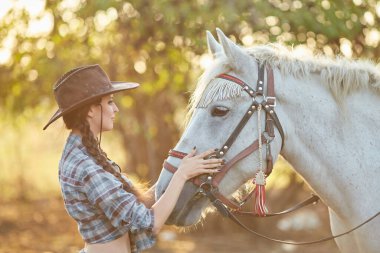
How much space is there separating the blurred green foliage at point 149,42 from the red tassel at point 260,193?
1302 mm

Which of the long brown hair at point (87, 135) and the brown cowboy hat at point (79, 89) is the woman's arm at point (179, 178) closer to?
the long brown hair at point (87, 135)

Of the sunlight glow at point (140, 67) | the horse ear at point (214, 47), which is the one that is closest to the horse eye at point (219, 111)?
the horse ear at point (214, 47)

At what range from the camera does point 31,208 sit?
1238cm

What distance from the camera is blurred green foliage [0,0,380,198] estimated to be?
5039 millimetres

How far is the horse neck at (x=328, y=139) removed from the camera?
2.93 m

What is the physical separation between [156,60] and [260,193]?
378cm

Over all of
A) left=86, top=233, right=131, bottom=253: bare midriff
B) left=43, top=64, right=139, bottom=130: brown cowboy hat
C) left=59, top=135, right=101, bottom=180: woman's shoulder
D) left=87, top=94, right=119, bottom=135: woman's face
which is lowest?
left=86, top=233, right=131, bottom=253: bare midriff

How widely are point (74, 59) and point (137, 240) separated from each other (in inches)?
189

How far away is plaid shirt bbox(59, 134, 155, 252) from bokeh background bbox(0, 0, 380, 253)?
0.38m

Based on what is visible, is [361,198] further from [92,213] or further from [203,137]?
[92,213]

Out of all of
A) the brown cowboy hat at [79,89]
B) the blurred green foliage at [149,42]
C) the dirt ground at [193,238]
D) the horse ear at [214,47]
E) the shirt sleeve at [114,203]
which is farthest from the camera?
the dirt ground at [193,238]

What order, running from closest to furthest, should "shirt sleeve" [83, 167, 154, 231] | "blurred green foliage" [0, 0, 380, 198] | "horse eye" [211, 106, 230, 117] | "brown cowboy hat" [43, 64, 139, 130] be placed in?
"shirt sleeve" [83, 167, 154, 231]
"brown cowboy hat" [43, 64, 139, 130]
"horse eye" [211, 106, 230, 117]
"blurred green foliage" [0, 0, 380, 198]

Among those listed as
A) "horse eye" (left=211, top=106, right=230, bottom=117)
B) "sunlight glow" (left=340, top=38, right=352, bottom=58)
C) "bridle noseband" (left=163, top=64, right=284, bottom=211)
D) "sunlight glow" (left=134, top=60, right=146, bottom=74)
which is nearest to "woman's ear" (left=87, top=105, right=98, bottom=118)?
"bridle noseband" (left=163, top=64, right=284, bottom=211)

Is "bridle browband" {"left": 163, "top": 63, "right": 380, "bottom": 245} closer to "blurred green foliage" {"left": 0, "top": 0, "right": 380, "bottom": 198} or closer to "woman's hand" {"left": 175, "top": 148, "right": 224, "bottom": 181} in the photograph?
"woman's hand" {"left": 175, "top": 148, "right": 224, "bottom": 181}
